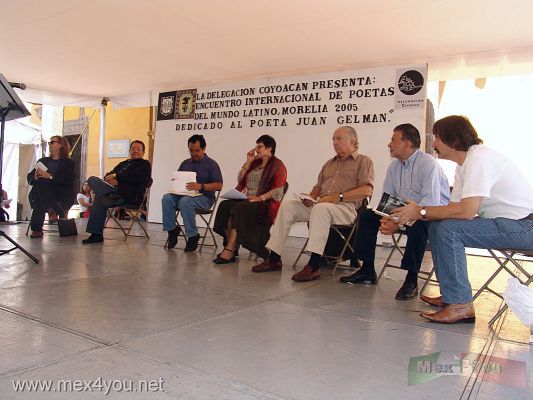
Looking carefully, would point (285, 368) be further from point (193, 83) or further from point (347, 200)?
point (193, 83)

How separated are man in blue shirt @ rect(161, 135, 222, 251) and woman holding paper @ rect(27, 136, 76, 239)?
5.60 feet

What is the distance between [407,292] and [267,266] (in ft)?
4.19

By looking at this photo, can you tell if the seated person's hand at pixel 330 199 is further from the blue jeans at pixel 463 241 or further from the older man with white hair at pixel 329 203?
the blue jeans at pixel 463 241

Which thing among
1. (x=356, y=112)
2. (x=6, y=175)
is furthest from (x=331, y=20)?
(x=6, y=175)

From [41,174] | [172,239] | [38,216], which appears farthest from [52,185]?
[172,239]

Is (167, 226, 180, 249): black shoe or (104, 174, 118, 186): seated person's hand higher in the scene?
(104, 174, 118, 186): seated person's hand

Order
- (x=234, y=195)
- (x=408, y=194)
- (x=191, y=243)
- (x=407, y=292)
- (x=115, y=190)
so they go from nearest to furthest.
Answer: (x=407, y=292)
(x=408, y=194)
(x=234, y=195)
(x=191, y=243)
(x=115, y=190)

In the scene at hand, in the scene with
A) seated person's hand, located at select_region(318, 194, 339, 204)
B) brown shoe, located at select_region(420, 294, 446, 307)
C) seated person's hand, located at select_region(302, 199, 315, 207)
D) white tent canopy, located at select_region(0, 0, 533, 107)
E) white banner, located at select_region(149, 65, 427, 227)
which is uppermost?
white tent canopy, located at select_region(0, 0, 533, 107)

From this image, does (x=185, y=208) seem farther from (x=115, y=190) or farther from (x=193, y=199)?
(x=115, y=190)

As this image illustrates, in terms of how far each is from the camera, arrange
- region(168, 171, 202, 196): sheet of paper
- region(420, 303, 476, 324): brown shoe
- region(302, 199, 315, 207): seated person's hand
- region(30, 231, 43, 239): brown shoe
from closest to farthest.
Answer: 1. region(420, 303, 476, 324): brown shoe
2. region(302, 199, 315, 207): seated person's hand
3. region(168, 171, 202, 196): sheet of paper
4. region(30, 231, 43, 239): brown shoe

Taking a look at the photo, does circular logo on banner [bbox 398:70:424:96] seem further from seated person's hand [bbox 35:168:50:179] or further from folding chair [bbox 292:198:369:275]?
seated person's hand [bbox 35:168:50:179]

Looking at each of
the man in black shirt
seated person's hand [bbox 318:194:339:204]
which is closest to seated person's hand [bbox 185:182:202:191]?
the man in black shirt

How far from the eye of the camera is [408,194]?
A: 3.43m

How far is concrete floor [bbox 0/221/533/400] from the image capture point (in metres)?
1.60
